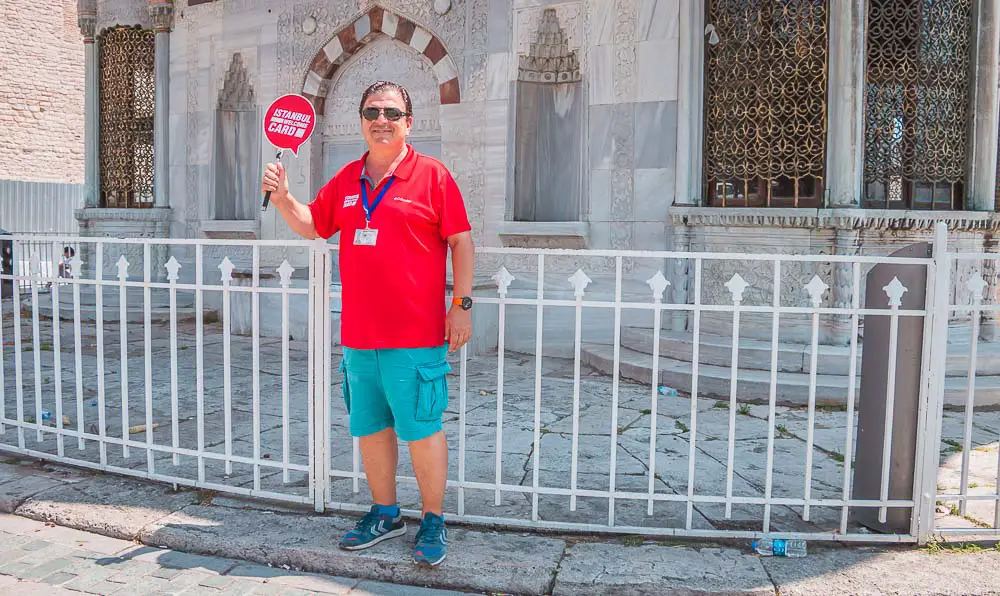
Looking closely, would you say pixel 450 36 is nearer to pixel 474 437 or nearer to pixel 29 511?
pixel 474 437

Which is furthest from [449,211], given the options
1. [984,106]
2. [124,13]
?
[124,13]

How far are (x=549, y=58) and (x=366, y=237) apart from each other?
19.2ft

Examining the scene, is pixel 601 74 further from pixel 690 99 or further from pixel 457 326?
pixel 457 326

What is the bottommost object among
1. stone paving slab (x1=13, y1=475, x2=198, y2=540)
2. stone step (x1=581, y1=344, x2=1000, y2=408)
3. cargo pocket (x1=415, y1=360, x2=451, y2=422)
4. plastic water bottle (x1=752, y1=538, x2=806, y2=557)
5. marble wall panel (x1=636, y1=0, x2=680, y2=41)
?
stone paving slab (x1=13, y1=475, x2=198, y2=540)

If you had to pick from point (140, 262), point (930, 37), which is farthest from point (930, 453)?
point (140, 262)

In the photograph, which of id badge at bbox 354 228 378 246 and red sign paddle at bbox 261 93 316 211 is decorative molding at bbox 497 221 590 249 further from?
id badge at bbox 354 228 378 246

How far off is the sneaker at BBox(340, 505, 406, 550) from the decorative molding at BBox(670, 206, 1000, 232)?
15.6 ft

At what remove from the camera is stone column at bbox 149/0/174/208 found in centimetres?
1071

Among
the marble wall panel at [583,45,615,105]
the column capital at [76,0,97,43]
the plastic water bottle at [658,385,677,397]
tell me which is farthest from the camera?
the column capital at [76,0,97,43]

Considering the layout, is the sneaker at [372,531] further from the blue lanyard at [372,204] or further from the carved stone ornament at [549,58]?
the carved stone ornament at [549,58]

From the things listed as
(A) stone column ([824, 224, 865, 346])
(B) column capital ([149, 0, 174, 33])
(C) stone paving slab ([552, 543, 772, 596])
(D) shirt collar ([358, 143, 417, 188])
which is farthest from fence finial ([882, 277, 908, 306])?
(B) column capital ([149, 0, 174, 33])

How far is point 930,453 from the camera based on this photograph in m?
3.31

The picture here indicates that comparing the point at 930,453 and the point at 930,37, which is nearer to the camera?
the point at 930,453

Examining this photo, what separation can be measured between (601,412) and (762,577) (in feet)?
8.99
